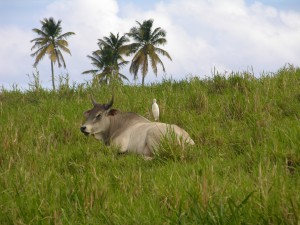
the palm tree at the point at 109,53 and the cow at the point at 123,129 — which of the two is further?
the palm tree at the point at 109,53

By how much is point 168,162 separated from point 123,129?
294 centimetres

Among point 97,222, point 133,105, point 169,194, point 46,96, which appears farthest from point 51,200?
point 46,96

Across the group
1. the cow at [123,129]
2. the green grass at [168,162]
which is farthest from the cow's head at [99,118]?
the green grass at [168,162]

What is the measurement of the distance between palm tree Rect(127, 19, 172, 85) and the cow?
70.8 m

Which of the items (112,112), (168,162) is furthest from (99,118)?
(168,162)

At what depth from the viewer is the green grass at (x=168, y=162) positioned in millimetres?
3639

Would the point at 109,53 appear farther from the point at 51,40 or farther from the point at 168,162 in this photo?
the point at 168,162

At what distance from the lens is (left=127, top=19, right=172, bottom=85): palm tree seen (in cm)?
8044

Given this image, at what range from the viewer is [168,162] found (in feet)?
21.2

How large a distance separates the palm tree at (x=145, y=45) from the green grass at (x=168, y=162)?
2623 inches

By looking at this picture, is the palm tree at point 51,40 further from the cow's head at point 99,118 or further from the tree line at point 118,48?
the cow's head at point 99,118

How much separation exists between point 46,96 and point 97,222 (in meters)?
10.00

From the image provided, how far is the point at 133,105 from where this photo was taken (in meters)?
11.2

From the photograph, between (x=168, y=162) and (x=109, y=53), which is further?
(x=109, y=53)
